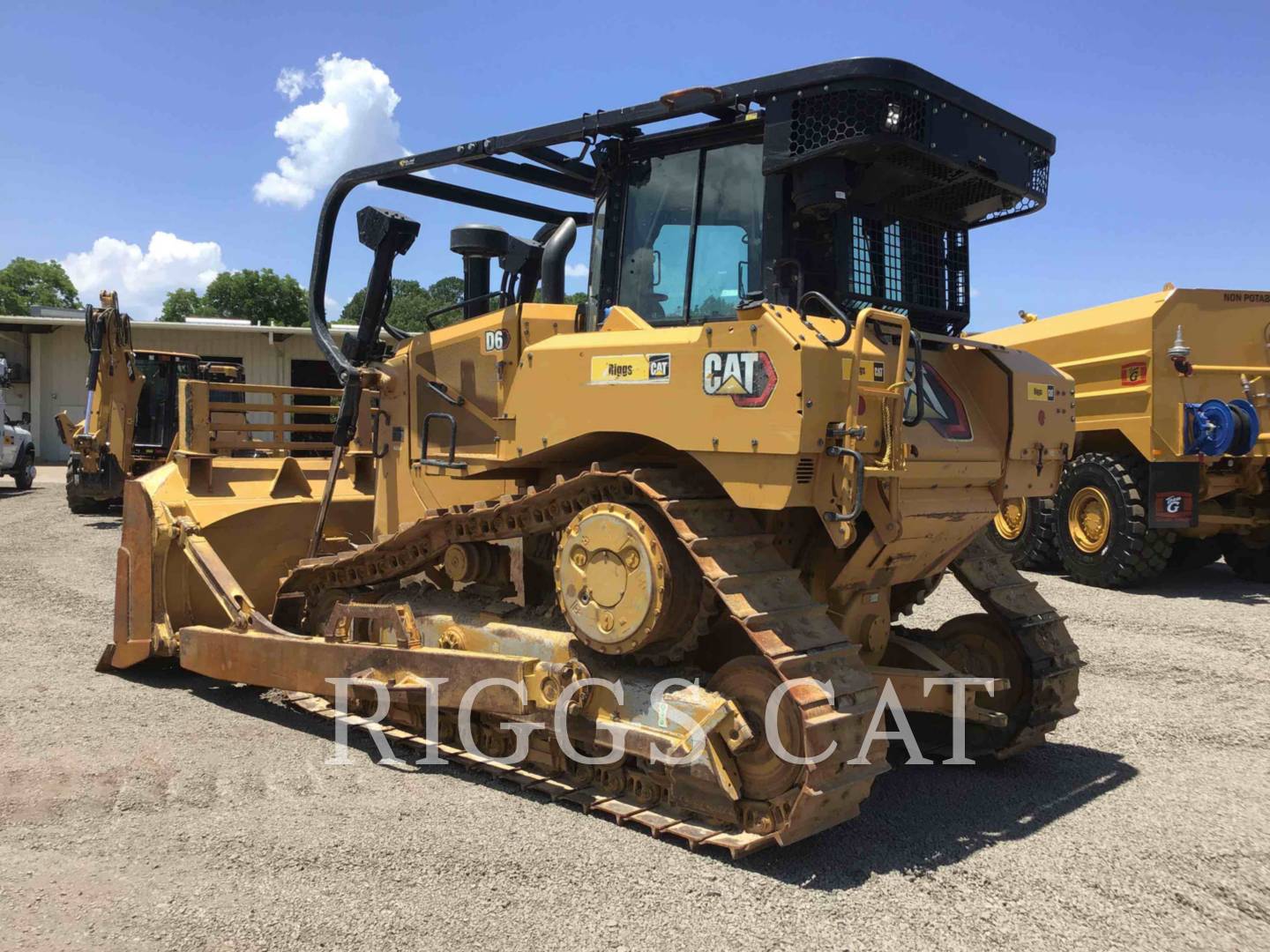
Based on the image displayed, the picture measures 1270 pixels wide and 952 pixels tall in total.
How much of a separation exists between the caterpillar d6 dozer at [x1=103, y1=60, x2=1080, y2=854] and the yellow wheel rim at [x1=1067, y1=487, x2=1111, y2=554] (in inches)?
234

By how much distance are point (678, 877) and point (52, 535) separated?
44.9 feet

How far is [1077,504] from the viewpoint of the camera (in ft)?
36.8

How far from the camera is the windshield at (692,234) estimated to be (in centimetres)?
466

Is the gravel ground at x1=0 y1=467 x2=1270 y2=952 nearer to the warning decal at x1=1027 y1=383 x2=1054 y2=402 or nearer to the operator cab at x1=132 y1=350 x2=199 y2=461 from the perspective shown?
the warning decal at x1=1027 y1=383 x2=1054 y2=402

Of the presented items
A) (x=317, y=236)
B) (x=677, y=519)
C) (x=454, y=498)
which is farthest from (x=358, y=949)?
(x=317, y=236)

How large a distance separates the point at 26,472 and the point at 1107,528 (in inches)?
843

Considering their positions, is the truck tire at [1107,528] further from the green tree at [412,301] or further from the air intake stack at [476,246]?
the green tree at [412,301]

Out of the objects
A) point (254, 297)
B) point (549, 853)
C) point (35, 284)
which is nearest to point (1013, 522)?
point (549, 853)

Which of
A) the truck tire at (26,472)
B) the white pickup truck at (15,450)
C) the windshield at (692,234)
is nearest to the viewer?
the windshield at (692,234)

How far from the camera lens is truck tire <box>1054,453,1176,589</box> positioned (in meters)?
10.5

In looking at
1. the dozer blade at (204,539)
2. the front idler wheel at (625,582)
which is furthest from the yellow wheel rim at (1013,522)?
the front idler wheel at (625,582)

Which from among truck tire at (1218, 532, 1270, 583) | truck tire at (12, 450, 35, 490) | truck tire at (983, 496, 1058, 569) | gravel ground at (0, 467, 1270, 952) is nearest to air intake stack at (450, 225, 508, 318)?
gravel ground at (0, 467, 1270, 952)

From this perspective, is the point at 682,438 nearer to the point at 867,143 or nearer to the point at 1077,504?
the point at 867,143

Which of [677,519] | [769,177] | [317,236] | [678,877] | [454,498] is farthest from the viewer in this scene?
[317,236]
